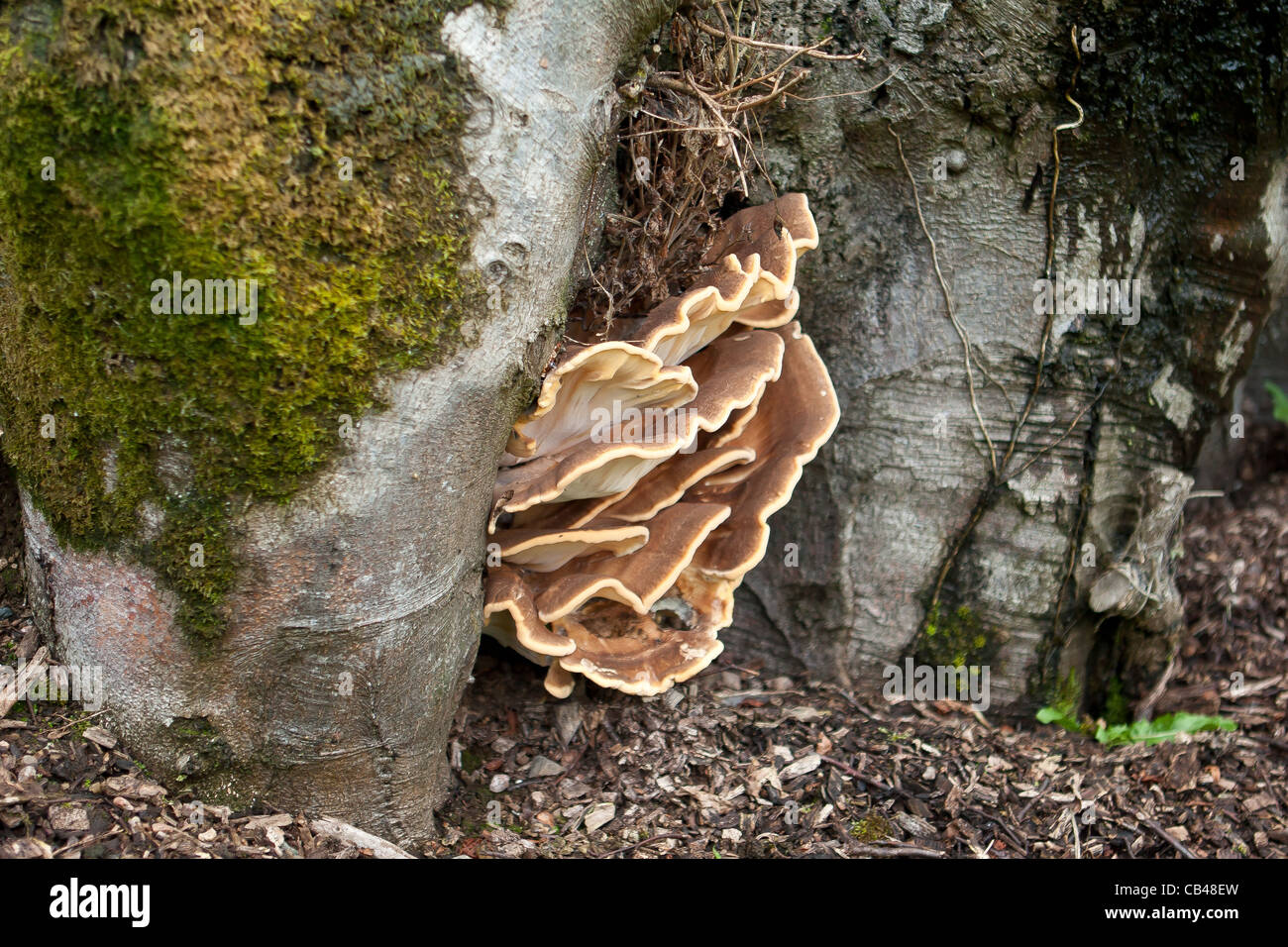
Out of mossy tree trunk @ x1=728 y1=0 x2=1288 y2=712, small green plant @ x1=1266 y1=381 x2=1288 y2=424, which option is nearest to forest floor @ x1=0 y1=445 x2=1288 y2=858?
mossy tree trunk @ x1=728 y1=0 x2=1288 y2=712

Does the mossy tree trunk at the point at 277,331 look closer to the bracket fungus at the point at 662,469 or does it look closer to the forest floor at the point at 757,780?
the forest floor at the point at 757,780

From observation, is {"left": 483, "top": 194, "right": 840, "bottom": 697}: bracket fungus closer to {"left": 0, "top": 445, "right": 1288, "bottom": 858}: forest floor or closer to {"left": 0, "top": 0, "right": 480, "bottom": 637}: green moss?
{"left": 0, "top": 445, "right": 1288, "bottom": 858}: forest floor

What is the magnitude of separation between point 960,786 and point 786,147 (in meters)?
2.80

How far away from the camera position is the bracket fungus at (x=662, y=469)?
3242 mm

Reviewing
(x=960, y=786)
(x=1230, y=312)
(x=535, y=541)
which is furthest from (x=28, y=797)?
(x=1230, y=312)

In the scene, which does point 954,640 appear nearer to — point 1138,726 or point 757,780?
point 1138,726

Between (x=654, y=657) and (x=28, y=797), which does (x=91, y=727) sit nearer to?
(x=28, y=797)

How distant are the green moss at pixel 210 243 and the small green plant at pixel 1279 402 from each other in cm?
678

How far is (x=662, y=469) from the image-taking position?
3734 mm

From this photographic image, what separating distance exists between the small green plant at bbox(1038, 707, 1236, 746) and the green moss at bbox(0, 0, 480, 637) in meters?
3.51

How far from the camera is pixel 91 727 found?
9.71 ft

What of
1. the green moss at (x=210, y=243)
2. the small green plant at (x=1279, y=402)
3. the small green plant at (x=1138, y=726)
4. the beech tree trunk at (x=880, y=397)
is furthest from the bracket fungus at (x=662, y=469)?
the small green plant at (x=1279, y=402)

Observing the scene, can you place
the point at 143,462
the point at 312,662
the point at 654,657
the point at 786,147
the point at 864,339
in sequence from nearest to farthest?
the point at 143,462 → the point at 312,662 → the point at 654,657 → the point at 786,147 → the point at 864,339

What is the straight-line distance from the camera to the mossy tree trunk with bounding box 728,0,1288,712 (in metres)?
3.73
